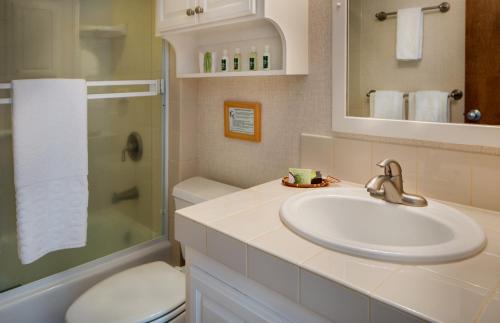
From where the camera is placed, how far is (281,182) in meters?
1.40

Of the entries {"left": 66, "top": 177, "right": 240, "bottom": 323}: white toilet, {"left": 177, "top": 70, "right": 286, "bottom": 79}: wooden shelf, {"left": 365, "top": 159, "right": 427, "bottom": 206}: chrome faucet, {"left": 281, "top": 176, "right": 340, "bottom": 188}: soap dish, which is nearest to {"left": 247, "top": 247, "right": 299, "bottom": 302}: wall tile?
{"left": 365, "top": 159, "right": 427, "bottom": 206}: chrome faucet

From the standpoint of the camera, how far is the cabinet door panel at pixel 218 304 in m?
0.90

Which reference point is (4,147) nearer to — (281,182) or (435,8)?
(281,182)

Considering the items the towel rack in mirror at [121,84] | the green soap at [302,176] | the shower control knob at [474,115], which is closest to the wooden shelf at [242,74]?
the towel rack in mirror at [121,84]

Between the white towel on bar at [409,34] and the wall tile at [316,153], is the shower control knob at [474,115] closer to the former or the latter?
the white towel on bar at [409,34]

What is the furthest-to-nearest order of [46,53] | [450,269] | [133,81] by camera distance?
[133,81]
[46,53]
[450,269]

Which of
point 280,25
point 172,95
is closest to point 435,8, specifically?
point 280,25

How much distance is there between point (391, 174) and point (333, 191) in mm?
193

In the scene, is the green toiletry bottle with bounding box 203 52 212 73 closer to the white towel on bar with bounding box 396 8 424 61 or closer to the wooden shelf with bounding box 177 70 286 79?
the wooden shelf with bounding box 177 70 286 79

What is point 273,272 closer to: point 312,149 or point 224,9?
point 312,149

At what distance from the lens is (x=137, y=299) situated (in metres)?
1.39

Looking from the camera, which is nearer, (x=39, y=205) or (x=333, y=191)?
(x=333, y=191)

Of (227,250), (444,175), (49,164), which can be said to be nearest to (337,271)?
(227,250)

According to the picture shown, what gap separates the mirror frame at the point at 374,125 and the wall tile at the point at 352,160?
4 cm
